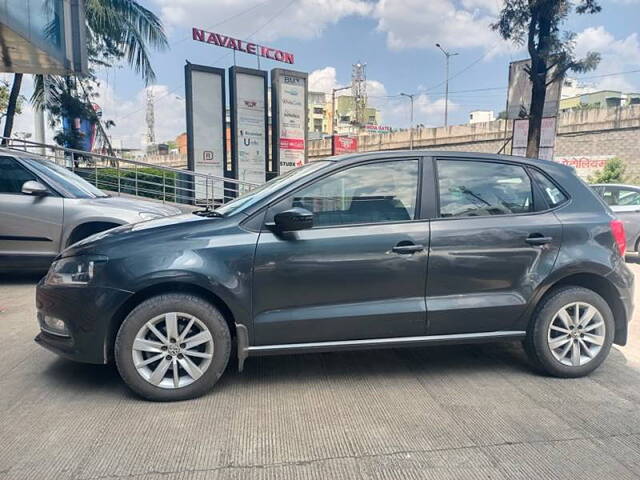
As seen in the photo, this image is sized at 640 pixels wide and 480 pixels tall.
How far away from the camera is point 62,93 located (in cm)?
1561

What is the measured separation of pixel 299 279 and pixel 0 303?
419 centimetres

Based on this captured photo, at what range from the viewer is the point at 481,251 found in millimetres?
3592

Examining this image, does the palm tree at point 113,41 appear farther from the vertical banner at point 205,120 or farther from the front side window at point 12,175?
the front side window at point 12,175

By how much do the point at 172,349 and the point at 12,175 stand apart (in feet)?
15.2

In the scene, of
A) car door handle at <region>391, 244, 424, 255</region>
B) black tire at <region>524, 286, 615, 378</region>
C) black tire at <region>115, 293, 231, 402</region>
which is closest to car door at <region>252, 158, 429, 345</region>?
car door handle at <region>391, 244, 424, 255</region>

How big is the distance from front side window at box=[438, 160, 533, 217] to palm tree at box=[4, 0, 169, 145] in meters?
13.9

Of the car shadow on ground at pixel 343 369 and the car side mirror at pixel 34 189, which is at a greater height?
the car side mirror at pixel 34 189

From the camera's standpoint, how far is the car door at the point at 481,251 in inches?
140

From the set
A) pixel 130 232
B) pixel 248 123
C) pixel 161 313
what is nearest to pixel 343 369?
pixel 161 313

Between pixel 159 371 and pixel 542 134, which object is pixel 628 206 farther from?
pixel 159 371

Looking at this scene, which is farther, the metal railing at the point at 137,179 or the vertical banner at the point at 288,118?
the vertical banner at the point at 288,118

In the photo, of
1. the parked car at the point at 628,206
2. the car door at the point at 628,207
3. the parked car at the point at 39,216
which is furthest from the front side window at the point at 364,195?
the car door at the point at 628,207

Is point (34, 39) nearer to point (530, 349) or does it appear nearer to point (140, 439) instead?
point (140, 439)

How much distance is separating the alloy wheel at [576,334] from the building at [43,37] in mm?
9052
